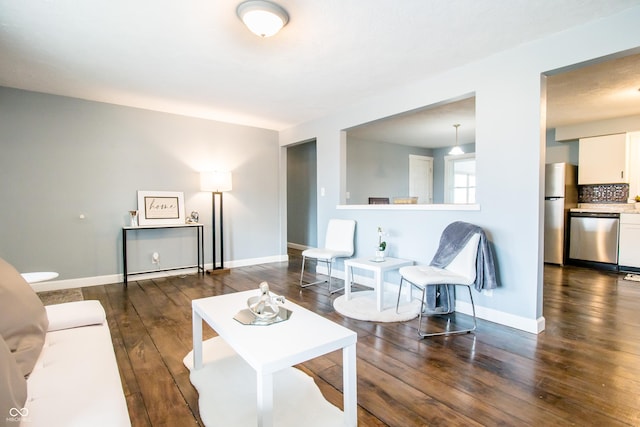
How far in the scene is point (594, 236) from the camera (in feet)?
16.4

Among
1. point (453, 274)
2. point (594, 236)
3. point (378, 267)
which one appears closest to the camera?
point (453, 274)

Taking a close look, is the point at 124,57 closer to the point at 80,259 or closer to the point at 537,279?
the point at 80,259

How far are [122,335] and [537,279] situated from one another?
3250mm

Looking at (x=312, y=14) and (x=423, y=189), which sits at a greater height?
(x=312, y=14)

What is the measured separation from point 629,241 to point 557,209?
3.16ft

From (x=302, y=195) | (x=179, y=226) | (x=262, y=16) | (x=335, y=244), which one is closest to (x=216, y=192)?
(x=179, y=226)

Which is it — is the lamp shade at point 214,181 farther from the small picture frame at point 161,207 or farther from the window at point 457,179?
the window at point 457,179

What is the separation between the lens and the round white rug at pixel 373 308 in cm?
284

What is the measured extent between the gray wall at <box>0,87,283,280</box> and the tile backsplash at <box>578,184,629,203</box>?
5696 mm

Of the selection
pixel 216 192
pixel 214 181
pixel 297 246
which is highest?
pixel 214 181

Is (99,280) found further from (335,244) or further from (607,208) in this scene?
(607,208)

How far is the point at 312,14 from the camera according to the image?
84.6 inches

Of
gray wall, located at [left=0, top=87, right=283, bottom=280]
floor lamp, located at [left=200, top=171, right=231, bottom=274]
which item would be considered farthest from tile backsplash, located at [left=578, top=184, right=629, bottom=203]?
floor lamp, located at [left=200, top=171, right=231, bottom=274]

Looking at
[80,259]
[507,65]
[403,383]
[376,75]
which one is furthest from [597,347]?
[80,259]
